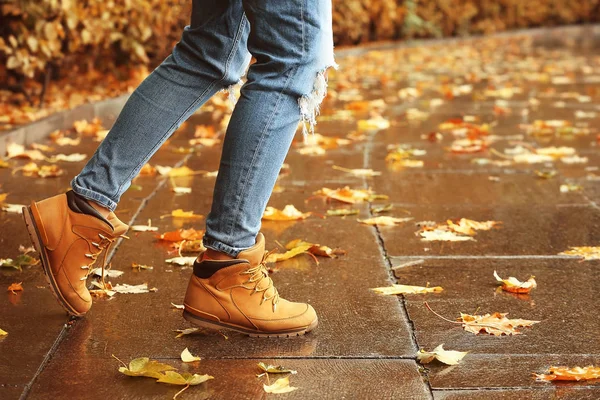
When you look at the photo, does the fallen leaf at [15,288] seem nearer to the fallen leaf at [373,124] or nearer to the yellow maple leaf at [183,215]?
the yellow maple leaf at [183,215]

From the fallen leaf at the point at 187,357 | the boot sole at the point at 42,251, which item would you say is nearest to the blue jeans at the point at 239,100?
the boot sole at the point at 42,251

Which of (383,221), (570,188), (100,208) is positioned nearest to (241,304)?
(100,208)

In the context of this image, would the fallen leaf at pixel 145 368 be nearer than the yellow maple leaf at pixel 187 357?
Yes

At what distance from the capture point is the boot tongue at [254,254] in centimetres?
241

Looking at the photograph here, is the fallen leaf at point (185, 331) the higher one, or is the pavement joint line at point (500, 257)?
the fallen leaf at point (185, 331)

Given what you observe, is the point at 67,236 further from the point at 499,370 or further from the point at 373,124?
the point at 373,124

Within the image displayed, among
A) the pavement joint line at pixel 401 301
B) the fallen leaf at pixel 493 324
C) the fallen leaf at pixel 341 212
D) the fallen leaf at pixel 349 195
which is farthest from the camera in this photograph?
the fallen leaf at pixel 349 195

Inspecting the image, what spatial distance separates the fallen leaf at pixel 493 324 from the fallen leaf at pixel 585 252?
755 millimetres

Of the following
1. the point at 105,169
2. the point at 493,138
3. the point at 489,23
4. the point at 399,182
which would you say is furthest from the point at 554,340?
the point at 489,23

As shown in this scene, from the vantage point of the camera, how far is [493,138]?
20.0ft

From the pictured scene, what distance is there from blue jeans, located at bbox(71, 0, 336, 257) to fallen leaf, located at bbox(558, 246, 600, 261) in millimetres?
1313

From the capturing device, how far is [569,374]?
85.0 inches

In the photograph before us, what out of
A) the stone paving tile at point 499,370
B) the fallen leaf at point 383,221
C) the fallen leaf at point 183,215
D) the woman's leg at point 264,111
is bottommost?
the fallen leaf at point 383,221

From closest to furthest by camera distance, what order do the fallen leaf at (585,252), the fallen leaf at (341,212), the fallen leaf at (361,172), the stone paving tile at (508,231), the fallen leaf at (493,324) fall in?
the fallen leaf at (493,324)
the fallen leaf at (585,252)
the stone paving tile at (508,231)
the fallen leaf at (341,212)
the fallen leaf at (361,172)
